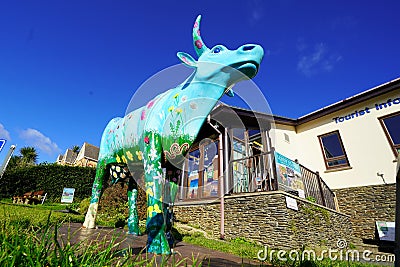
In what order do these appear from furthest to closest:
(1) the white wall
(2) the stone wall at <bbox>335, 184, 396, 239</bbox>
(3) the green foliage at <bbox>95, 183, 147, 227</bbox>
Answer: (1) the white wall
(2) the stone wall at <bbox>335, 184, 396, 239</bbox>
(3) the green foliage at <bbox>95, 183, 147, 227</bbox>

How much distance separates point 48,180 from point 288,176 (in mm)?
17254

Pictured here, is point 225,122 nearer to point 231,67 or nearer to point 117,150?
point 117,150

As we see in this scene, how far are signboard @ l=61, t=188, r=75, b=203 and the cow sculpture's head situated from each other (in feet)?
55.0

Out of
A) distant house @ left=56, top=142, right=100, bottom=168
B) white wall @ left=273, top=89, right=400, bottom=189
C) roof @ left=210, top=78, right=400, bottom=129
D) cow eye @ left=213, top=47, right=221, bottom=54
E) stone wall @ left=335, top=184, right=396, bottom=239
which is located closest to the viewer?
cow eye @ left=213, top=47, right=221, bottom=54

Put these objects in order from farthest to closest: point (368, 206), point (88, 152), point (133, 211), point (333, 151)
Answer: point (88, 152) → point (333, 151) → point (368, 206) → point (133, 211)

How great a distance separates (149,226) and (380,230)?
9220 millimetres

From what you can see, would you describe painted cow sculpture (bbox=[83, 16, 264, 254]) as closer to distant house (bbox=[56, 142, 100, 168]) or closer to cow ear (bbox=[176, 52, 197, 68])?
cow ear (bbox=[176, 52, 197, 68])

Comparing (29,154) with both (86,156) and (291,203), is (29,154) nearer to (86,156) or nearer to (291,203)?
(86,156)

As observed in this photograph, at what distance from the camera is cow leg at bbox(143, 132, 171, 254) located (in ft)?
7.48

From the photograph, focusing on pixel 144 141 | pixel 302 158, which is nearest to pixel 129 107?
pixel 144 141

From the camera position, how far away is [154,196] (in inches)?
94.7

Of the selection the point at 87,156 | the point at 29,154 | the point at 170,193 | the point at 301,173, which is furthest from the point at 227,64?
the point at 29,154

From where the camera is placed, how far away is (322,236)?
22.8ft

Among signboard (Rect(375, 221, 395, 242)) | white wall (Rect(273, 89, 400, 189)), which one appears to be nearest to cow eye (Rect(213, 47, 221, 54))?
signboard (Rect(375, 221, 395, 242))
